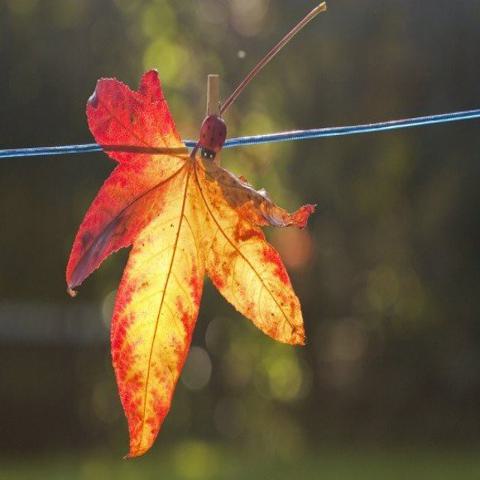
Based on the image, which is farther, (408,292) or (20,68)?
(408,292)

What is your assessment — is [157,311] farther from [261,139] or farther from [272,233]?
[272,233]

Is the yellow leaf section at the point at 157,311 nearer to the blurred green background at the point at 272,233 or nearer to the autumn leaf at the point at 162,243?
the autumn leaf at the point at 162,243

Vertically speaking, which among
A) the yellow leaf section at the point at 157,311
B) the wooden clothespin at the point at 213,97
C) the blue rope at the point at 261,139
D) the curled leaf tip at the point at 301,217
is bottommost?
the yellow leaf section at the point at 157,311

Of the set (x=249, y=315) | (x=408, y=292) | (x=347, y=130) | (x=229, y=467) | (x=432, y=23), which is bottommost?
(x=229, y=467)

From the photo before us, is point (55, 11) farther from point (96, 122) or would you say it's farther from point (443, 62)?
point (96, 122)

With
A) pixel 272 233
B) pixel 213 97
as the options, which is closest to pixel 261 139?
pixel 213 97

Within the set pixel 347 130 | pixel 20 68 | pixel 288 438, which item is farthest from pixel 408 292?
pixel 347 130

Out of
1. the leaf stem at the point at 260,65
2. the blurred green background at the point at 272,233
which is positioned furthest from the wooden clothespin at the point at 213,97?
the blurred green background at the point at 272,233

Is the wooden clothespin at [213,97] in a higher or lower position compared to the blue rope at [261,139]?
higher
